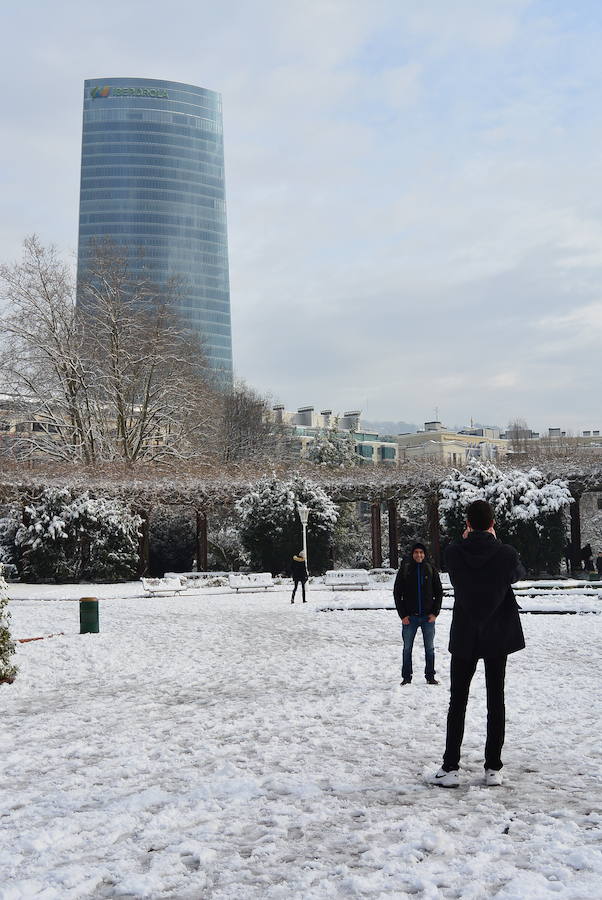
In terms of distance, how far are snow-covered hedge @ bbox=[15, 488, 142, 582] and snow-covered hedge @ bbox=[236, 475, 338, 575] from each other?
514cm

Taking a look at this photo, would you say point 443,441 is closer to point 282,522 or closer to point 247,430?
point 247,430

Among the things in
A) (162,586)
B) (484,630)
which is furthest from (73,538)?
(484,630)

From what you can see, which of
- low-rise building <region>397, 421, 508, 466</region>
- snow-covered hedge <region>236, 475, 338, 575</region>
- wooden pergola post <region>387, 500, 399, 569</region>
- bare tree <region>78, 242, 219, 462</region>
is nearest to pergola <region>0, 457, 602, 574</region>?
wooden pergola post <region>387, 500, 399, 569</region>

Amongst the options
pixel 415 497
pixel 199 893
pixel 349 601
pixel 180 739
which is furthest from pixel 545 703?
pixel 415 497

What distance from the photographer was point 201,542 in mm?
35812

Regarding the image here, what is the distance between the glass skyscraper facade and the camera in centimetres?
15912

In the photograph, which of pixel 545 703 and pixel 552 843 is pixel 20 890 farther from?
pixel 545 703

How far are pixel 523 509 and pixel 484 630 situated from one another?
27.1 metres

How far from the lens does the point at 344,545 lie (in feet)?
133

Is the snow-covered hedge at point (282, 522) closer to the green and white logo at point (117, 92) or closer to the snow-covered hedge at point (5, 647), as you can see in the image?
the snow-covered hedge at point (5, 647)

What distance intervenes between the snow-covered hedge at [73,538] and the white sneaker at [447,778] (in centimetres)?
2886

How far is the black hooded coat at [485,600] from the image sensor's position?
18.4 feet

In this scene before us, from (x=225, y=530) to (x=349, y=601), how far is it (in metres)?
18.7

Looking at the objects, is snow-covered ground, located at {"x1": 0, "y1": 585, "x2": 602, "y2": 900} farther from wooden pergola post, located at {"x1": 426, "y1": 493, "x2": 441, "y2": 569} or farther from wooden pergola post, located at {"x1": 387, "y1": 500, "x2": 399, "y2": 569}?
wooden pergola post, located at {"x1": 426, "y1": 493, "x2": 441, "y2": 569}
